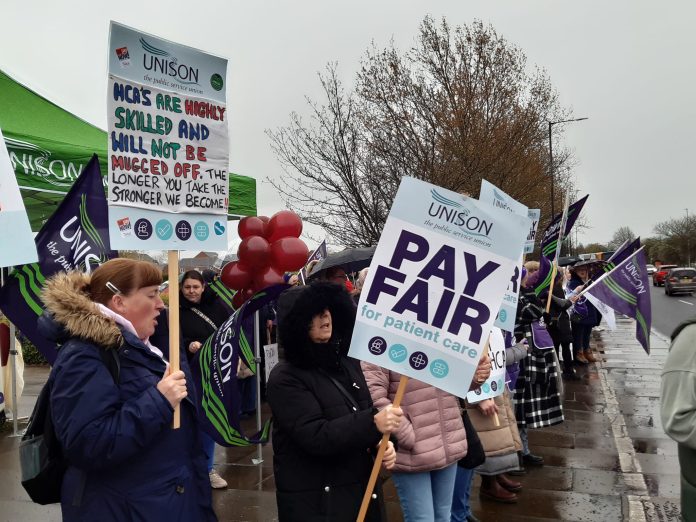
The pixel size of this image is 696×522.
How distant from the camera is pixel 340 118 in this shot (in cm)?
1531

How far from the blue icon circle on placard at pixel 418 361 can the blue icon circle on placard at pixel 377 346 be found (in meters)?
0.13

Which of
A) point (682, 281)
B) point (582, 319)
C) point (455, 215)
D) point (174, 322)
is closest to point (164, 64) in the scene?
point (174, 322)

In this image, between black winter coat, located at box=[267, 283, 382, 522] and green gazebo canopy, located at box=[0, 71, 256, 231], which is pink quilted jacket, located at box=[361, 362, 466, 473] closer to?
black winter coat, located at box=[267, 283, 382, 522]

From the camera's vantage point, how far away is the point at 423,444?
11.8 ft

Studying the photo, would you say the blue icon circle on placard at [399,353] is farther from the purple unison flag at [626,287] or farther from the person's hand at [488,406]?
the purple unison flag at [626,287]

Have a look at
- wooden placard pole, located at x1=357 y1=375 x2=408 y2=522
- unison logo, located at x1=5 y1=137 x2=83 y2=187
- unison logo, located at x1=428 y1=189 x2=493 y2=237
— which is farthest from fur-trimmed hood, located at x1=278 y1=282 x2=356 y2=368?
unison logo, located at x1=5 y1=137 x2=83 y2=187

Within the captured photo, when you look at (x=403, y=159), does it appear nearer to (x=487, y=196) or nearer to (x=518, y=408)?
(x=518, y=408)

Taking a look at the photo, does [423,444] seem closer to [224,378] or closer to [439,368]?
[439,368]

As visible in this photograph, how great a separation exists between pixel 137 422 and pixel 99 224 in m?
2.78

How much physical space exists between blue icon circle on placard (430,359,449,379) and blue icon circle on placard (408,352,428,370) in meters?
0.03

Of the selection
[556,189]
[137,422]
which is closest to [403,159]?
[137,422]

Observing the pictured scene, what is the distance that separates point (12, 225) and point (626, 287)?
21.4ft

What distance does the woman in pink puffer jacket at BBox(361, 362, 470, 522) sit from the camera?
140 inches

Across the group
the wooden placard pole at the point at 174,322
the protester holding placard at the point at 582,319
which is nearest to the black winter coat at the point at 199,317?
the wooden placard pole at the point at 174,322
